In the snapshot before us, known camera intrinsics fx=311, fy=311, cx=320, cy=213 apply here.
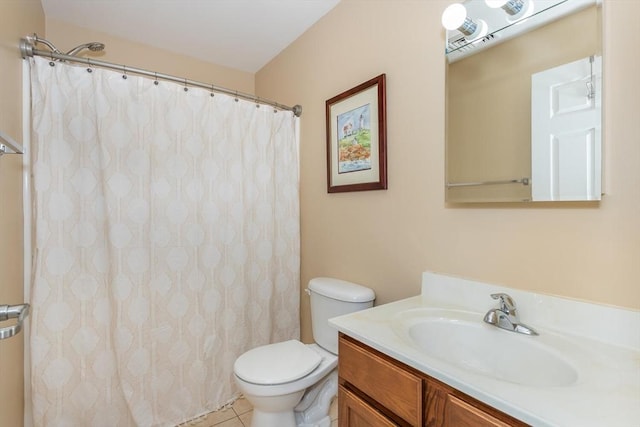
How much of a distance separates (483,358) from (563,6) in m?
1.15

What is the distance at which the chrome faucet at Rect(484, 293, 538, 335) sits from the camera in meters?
0.99

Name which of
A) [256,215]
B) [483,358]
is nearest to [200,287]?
[256,215]

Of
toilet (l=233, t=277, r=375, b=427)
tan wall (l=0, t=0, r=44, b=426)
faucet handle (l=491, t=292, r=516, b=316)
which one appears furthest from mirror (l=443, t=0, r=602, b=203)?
tan wall (l=0, t=0, r=44, b=426)

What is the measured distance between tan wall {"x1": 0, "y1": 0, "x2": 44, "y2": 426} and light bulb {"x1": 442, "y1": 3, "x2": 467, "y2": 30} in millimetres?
1579

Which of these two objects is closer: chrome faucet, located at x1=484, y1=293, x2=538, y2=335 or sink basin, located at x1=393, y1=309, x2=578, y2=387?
sink basin, located at x1=393, y1=309, x2=578, y2=387

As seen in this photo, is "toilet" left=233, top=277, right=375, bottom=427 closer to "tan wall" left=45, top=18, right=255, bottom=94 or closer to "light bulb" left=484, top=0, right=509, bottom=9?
"light bulb" left=484, top=0, right=509, bottom=9

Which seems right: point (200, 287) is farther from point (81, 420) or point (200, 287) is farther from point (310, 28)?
point (310, 28)

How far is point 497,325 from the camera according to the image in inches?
39.9

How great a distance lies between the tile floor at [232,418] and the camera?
5.87 feet

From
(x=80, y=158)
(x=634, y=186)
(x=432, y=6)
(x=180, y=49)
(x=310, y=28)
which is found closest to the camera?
(x=634, y=186)

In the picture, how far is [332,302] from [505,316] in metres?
0.84

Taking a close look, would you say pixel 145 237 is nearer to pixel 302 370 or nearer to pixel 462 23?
pixel 302 370

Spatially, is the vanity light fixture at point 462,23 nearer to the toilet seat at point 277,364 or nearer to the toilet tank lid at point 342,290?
the toilet tank lid at point 342,290

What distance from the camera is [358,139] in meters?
1.69
